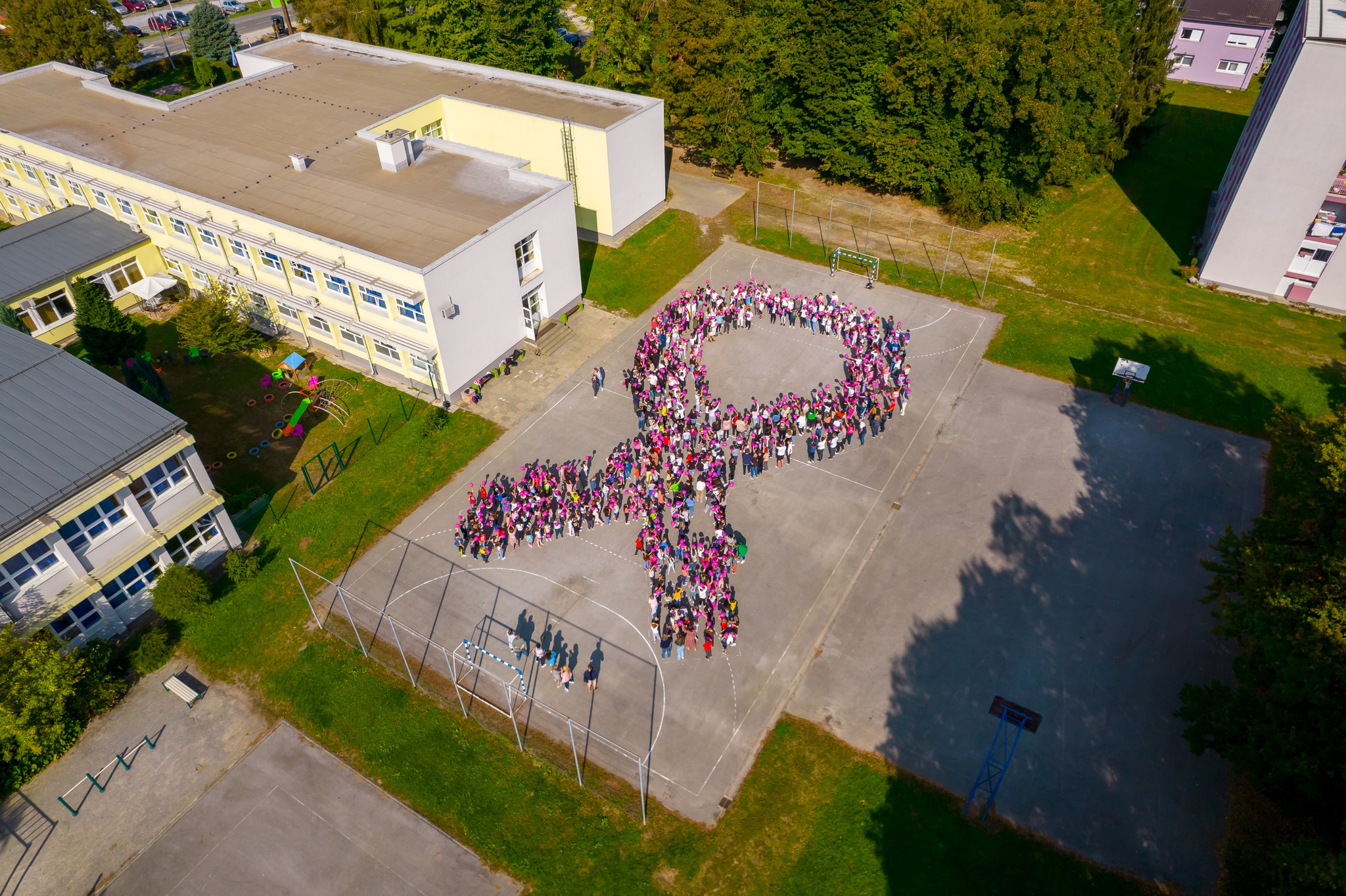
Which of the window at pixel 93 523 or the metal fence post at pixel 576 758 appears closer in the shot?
the metal fence post at pixel 576 758

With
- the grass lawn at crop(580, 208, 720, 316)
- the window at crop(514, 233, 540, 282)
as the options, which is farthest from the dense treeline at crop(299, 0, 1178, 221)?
the window at crop(514, 233, 540, 282)

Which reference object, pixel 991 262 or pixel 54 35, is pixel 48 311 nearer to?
pixel 54 35

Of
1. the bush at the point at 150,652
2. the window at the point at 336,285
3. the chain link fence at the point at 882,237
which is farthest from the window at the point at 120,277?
the chain link fence at the point at 882,237

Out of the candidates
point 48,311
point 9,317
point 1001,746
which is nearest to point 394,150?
point 9,317

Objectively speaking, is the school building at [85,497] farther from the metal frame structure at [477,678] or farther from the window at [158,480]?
the metal frame structure at [477,678]

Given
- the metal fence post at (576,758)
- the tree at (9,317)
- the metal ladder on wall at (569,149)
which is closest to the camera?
the metal fence post at (576,758)

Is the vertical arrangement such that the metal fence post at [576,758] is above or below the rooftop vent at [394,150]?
below

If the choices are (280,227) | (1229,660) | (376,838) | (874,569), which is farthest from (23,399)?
(1229,660)

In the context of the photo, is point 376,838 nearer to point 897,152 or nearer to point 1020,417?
point 1020,417
